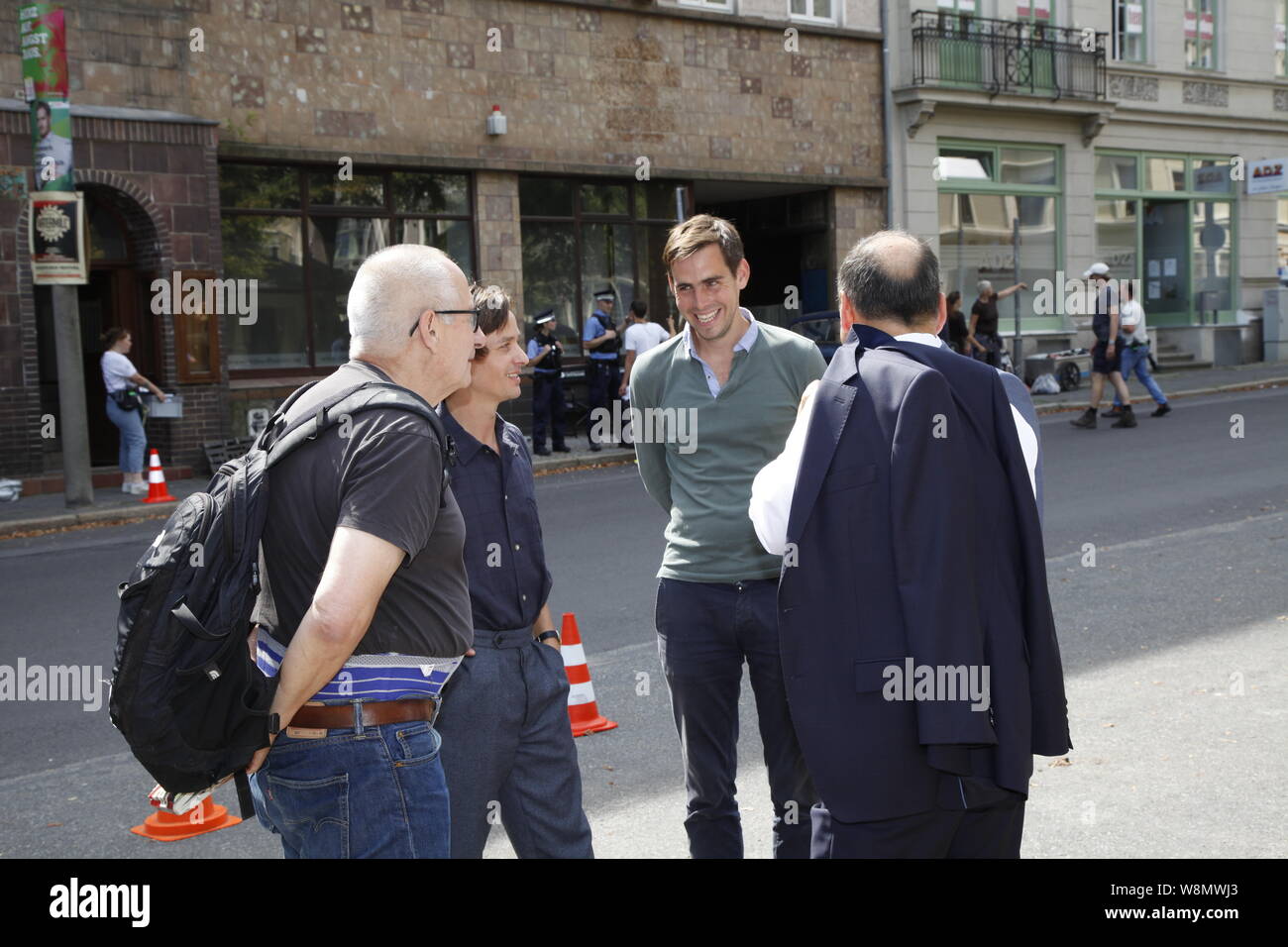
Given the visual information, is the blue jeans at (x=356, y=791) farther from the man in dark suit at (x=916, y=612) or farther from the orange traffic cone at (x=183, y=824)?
the orange traffic cone at (x=183, y=824)

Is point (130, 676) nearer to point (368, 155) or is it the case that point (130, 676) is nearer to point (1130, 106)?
point (368, 155)

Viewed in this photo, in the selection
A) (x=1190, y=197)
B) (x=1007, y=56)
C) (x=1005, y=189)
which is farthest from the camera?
(x=1190, y=197)

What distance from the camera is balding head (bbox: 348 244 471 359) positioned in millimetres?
→ 2789

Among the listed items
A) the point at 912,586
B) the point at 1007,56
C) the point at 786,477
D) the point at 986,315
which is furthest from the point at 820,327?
the point at 912,586

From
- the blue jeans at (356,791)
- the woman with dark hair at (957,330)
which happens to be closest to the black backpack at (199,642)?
the blue jeans at (356,791)

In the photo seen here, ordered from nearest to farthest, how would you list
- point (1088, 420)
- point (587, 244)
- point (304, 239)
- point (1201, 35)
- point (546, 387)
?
point (546, 387) < point (1088, 420) < point (304, 239) < point (587, 244) < point (1201, 35)

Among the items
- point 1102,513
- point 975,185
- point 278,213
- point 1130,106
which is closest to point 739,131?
point 975,185

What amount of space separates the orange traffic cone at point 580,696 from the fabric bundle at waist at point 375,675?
10.2 ft

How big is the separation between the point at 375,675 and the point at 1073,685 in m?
4.53

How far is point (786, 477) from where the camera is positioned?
3.03 m

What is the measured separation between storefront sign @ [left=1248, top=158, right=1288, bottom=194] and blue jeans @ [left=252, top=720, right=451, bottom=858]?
32.6 m

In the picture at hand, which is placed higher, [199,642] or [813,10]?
[813,10]

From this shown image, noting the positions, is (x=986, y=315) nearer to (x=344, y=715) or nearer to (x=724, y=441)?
(x=724, y=441)

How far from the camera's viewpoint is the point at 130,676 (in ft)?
7.93
